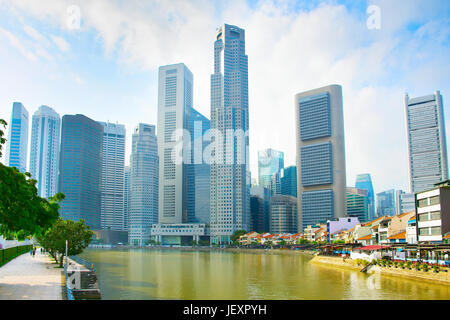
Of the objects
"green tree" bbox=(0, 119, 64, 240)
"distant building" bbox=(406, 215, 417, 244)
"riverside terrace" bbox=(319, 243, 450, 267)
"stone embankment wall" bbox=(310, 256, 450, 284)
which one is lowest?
"stone embankment wall" bbox=(310, 256, 450, 284)

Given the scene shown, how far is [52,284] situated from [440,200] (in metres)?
45.5

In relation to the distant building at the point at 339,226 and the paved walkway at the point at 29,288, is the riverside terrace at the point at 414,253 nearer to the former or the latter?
the paved walkway at the point at 29,288

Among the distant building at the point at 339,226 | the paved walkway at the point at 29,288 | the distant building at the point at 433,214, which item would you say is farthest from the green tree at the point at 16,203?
the distant building at the point at 339,226

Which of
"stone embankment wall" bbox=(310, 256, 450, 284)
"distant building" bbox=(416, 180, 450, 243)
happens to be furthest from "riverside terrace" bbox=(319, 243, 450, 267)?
"distant building" bbox=(416, 180, 450, 243)

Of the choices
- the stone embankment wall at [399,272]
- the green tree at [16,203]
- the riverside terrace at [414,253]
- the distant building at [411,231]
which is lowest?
the stone embankment wall at [399,272]

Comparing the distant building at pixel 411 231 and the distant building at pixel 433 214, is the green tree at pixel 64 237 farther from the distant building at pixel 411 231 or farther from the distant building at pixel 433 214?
the distant building at pixel 411 231

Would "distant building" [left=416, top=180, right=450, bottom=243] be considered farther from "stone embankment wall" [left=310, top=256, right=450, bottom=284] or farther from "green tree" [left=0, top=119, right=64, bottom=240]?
"green tree" [left=0, top=119, right=64, bottom=240]

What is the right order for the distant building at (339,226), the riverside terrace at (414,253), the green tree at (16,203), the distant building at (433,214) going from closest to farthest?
the green tree at (16,203)
the riverside terrace at (414,253)
the distant building at (433,214)
the distant building at (339,226)

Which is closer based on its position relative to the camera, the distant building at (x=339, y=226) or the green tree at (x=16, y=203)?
the green tree at (x=16, y=203)

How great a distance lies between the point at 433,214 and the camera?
175 feet

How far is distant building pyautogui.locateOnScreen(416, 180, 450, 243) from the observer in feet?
167

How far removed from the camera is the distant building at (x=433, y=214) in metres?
51.0

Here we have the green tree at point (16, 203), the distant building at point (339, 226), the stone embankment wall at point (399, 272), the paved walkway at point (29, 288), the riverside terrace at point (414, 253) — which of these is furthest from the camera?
the distant building at point (339, 226)

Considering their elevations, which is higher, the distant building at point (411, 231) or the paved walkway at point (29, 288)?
the distant building at point (411, 231)
